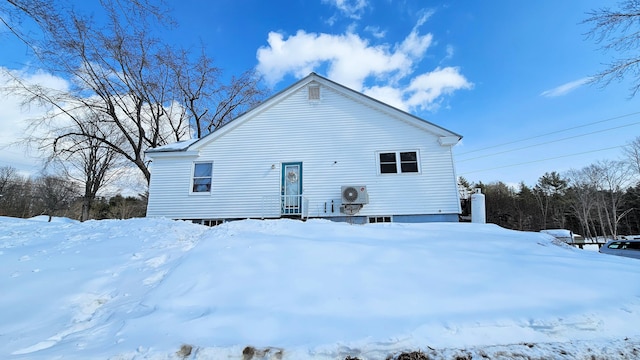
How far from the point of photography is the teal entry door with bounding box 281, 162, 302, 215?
9.27 m

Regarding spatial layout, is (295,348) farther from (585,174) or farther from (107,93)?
(585,174)

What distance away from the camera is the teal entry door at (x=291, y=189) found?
9.27m

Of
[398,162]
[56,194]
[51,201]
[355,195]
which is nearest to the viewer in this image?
[355,195]

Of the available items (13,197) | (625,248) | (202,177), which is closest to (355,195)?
(202,177)

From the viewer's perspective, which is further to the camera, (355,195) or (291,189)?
(291,189)

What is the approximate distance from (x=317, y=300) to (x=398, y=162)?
24.3 feet

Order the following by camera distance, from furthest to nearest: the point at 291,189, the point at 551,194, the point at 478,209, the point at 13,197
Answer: the point at 551,194, the point at 13,197, the point at 291,189, the point at 478,209

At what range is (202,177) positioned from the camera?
9.85m

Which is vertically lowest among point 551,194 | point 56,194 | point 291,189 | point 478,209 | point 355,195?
point 478,209

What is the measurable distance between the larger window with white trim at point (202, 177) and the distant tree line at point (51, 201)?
18348 millimetres

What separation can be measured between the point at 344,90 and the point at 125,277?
867 cm

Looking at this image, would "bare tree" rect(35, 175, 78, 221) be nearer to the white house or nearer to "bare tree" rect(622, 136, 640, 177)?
the white house

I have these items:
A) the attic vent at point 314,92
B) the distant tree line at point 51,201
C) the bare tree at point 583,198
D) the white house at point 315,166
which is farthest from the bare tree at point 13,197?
the bare tree at point 583,198

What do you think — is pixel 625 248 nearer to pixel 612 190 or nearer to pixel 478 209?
pixel 478 209
